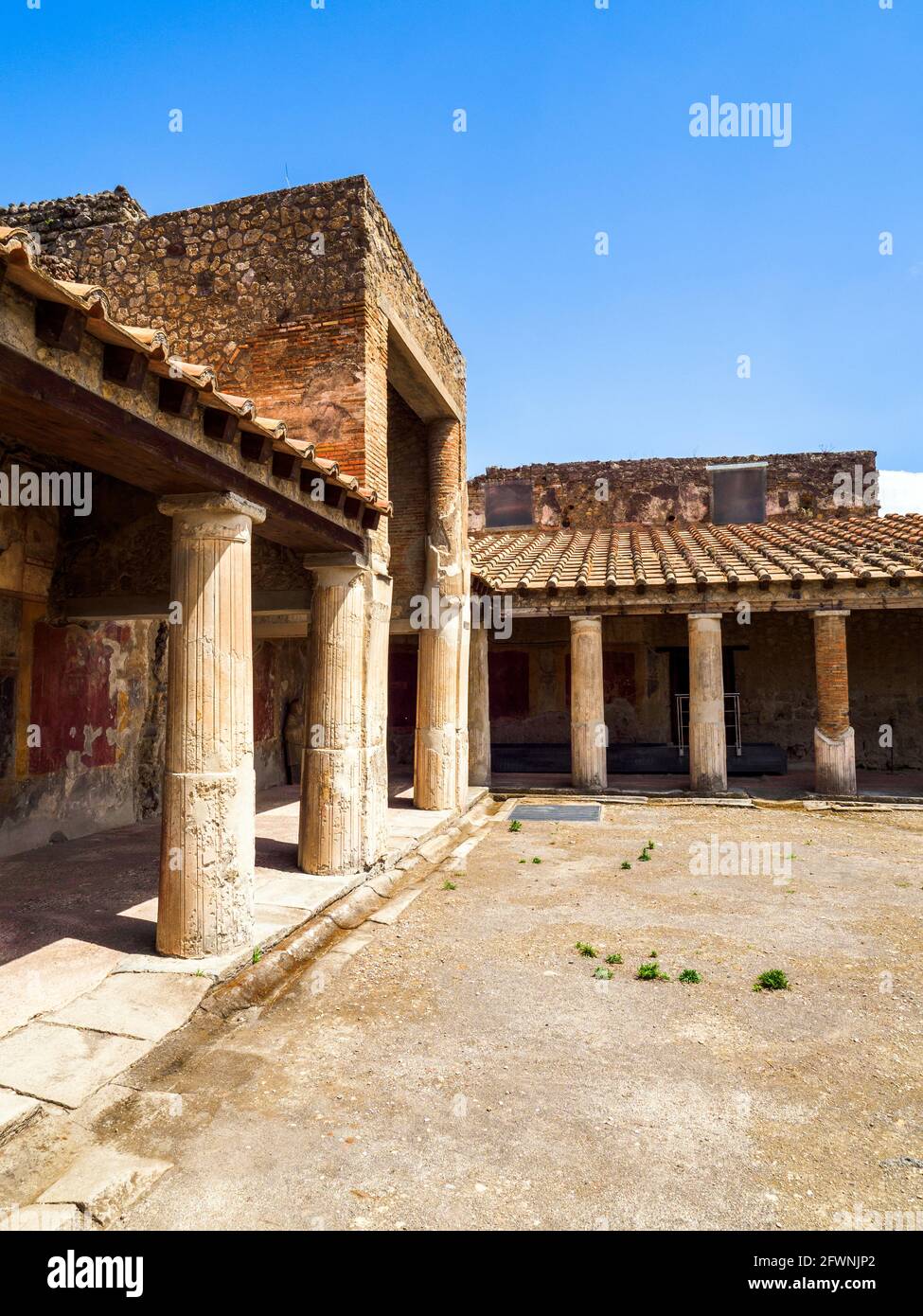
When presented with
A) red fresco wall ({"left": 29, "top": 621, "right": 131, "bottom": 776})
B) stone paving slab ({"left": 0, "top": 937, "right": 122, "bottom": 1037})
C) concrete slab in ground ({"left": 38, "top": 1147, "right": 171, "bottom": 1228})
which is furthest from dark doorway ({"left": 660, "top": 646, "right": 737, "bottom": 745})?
concrete slab in ground ({"left": 38, "top": 1147, "right": 171, "bottom": 1228})

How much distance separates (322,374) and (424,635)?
4.10m

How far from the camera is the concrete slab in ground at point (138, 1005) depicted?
3674 mm

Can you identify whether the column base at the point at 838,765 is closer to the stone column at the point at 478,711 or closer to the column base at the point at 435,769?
the stone column at the point at 478,711

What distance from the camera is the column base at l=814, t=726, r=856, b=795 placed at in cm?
1184

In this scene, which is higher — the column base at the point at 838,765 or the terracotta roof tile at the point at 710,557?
the terracotta roof tile at the point at 710,557

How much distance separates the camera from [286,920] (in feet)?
17.2

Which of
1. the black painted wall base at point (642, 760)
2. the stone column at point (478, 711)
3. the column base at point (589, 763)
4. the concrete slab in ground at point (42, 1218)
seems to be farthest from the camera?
the black painted wall base at point (642, 760)

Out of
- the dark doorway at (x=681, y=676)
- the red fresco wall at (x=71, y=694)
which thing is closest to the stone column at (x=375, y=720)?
the red fresco wall at (x=71, y=694)

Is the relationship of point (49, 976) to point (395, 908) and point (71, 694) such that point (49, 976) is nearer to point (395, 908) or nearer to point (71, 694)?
point (395, 908)

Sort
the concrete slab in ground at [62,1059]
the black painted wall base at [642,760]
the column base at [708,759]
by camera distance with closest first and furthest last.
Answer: the concrete slab in ground at [62,1059] < the column base at [708,759] < the black painted wall base at [642,760]

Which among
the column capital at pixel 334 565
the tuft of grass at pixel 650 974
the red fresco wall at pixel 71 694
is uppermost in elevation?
the column capital at pixel 334 565

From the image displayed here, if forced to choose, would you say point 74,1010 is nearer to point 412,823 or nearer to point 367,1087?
point 367,1087

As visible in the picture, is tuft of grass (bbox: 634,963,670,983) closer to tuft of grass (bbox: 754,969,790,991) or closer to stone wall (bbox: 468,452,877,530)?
tuft of grass (bbox: 754,969,790,991)

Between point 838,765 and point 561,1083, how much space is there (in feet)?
32.9
